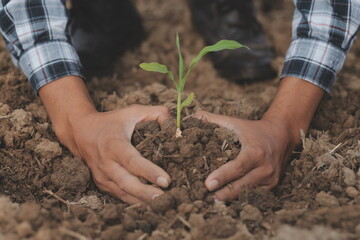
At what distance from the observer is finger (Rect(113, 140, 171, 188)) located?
1139 mm

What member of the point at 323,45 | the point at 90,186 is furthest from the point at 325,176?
the point at 90,186

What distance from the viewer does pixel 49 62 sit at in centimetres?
148

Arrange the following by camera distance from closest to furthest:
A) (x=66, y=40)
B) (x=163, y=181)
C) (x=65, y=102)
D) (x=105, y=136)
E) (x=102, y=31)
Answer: (x=163, y=181)
(x=105, y=136)
(x=65, y=102)
(x=66, y=40)
(x=102, y=31)

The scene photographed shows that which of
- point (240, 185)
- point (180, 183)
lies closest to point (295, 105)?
point (240, 185)

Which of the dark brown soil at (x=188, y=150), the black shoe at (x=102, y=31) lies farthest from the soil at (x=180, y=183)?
the black shoe at (x=102, y=31)

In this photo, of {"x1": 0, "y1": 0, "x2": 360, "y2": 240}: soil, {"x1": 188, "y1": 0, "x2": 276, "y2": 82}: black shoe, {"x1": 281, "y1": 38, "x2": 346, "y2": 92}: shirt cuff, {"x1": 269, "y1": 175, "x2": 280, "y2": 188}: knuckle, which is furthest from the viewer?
{"x1": 188, "y1": 0, "x2": 276, "y2": 82}: black shoe

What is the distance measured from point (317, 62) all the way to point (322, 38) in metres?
0.09

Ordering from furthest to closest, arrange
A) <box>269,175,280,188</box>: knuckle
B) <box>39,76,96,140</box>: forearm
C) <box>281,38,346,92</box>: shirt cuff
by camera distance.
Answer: <box>281,38,346,92</box>: shirt cuff
<box>39,76,96,140</box>: forearm
<box>269,175,280,188</box>: knuckle

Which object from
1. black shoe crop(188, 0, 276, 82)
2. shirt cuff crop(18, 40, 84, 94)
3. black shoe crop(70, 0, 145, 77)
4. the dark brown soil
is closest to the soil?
the dark brown soil

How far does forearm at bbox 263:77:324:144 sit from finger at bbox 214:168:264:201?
0.24m

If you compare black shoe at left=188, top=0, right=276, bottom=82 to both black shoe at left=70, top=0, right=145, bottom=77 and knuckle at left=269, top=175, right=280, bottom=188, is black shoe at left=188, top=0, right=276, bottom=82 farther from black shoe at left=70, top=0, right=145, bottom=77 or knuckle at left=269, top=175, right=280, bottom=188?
knuckle at left=269, top=175, right=280, bottom=188

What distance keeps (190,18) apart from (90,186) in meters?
1.52

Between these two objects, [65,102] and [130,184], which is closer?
[130,184]

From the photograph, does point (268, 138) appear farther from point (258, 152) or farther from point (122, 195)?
point (122, 195)
